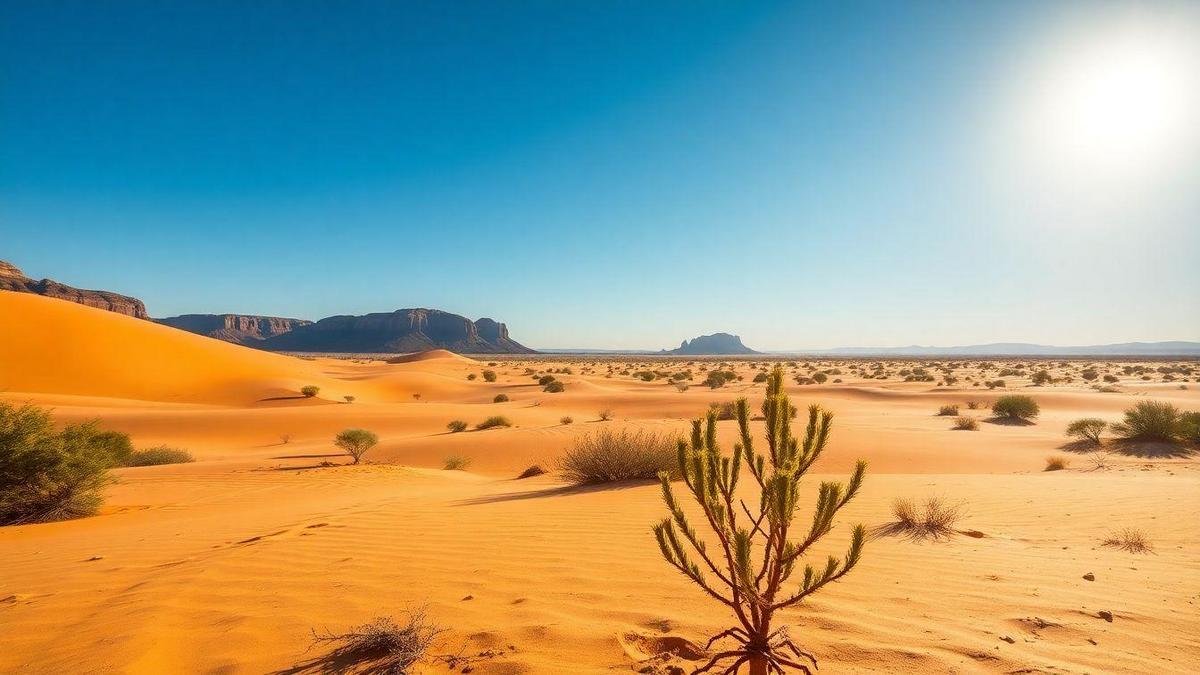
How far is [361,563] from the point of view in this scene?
4941 mm

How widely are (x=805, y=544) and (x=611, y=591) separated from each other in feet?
6.37

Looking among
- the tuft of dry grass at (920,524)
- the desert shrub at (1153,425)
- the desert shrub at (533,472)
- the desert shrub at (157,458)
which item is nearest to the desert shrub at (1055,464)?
the desert shrub at (1153,425)

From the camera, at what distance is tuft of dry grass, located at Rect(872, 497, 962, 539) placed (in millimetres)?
5453

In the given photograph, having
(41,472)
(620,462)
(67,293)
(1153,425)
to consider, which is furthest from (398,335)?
(1153,425)

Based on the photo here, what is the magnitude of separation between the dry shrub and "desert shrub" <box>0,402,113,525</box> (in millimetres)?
7564

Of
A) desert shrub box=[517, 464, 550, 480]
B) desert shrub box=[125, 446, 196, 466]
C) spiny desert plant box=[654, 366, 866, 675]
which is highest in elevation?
spiny desert plant box=[654, 366, 866, 675]

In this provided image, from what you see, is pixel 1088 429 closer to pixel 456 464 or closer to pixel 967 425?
pixel 967 425

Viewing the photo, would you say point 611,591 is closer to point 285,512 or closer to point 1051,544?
point 1051,544

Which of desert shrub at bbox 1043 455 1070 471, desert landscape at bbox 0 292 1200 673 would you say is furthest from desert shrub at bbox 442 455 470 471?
desert shrub at bbox 1043 455 1070 471

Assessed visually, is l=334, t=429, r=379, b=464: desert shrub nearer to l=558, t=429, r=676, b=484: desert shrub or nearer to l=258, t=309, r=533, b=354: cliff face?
l=558, t=429, r=676, b=484: desert shrub

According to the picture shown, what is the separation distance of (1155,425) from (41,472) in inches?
844

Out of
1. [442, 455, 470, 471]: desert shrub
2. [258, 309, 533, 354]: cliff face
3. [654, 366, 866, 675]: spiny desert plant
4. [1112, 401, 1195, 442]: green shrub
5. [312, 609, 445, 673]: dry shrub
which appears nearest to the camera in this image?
[654, 366, 866, 675]: spiny desert plant

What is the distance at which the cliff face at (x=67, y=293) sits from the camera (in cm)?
6900

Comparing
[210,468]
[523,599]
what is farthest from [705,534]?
[210,468]
